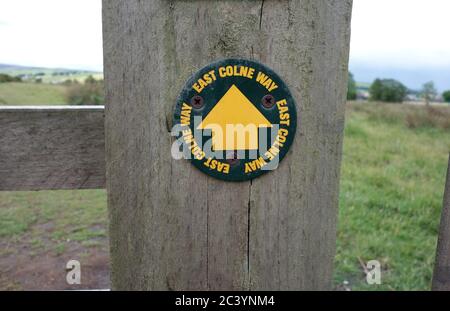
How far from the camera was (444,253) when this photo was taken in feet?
4.57

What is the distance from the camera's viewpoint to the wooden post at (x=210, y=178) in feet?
3.42

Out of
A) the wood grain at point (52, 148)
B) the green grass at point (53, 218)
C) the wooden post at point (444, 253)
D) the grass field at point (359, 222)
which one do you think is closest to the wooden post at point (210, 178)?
the wood grain at point (52, 148)

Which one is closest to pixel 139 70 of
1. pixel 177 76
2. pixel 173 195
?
pixel 177 76

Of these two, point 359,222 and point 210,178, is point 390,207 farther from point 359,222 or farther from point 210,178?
point 210,178

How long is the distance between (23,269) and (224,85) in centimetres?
326

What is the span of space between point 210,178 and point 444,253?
804 mm

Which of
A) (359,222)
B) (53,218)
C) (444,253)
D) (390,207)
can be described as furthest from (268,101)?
(53,218)

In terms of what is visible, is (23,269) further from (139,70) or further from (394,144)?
(394,144)

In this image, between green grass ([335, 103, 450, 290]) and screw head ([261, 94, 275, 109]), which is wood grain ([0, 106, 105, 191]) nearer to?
screw head ([261, 94, 275, 109])

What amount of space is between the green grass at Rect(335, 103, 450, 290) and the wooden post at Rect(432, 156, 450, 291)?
6.20 ft

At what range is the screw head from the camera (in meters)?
1.07

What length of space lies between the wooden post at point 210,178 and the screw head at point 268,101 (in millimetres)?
55

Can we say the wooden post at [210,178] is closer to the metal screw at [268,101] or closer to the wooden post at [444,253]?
the metal screw at [268,101]

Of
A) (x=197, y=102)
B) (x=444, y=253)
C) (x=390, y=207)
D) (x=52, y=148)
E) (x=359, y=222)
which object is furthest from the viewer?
(x=390, y=207)
